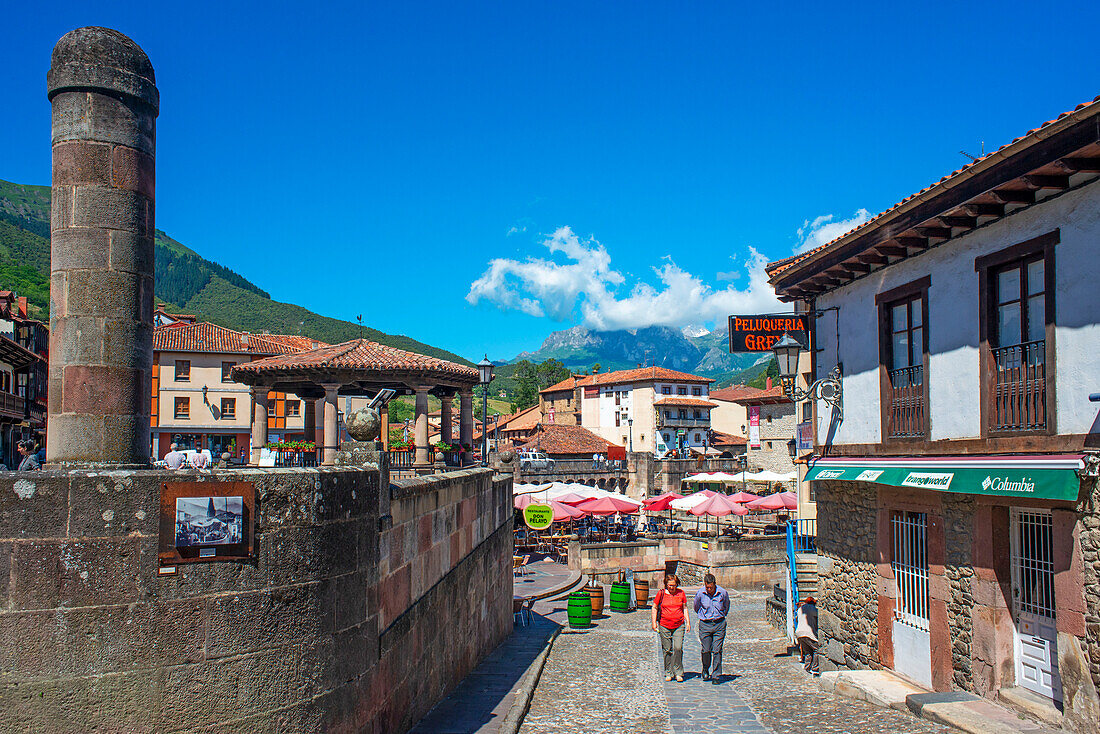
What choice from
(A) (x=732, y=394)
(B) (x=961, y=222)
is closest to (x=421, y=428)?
(B) (x=961, y=222)

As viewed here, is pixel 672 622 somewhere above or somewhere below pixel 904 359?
below

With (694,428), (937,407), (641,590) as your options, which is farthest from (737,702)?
(694,428)

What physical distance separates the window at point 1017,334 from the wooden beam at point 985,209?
0.49 m

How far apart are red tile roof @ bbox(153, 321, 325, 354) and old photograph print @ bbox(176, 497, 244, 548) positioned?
149 ft

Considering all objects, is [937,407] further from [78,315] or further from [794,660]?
[78,315]

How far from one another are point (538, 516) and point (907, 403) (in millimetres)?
12823

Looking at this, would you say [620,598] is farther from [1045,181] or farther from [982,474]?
[1045,181]

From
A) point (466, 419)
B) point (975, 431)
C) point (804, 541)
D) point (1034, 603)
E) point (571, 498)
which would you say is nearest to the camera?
point (1034, 603)

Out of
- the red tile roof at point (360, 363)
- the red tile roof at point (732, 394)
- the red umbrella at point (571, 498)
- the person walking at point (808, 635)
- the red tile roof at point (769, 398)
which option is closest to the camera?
the person walking at point (808, 635)

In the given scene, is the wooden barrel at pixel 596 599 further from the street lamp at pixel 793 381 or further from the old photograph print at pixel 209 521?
the old photograph print at pixel 209 521

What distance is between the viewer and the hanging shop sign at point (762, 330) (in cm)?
1452

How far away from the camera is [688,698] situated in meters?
11.5

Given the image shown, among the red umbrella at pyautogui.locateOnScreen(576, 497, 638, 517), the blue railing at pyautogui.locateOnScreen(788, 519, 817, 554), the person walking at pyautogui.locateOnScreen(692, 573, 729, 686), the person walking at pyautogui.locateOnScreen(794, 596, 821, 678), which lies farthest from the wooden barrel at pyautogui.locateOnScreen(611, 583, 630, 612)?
the person walking at pyautogui.locateOnScreen(692, 573, 729, 686)

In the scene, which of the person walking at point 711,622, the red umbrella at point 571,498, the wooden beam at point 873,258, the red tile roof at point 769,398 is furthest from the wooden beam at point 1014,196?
the red tile roof at point 769,398
